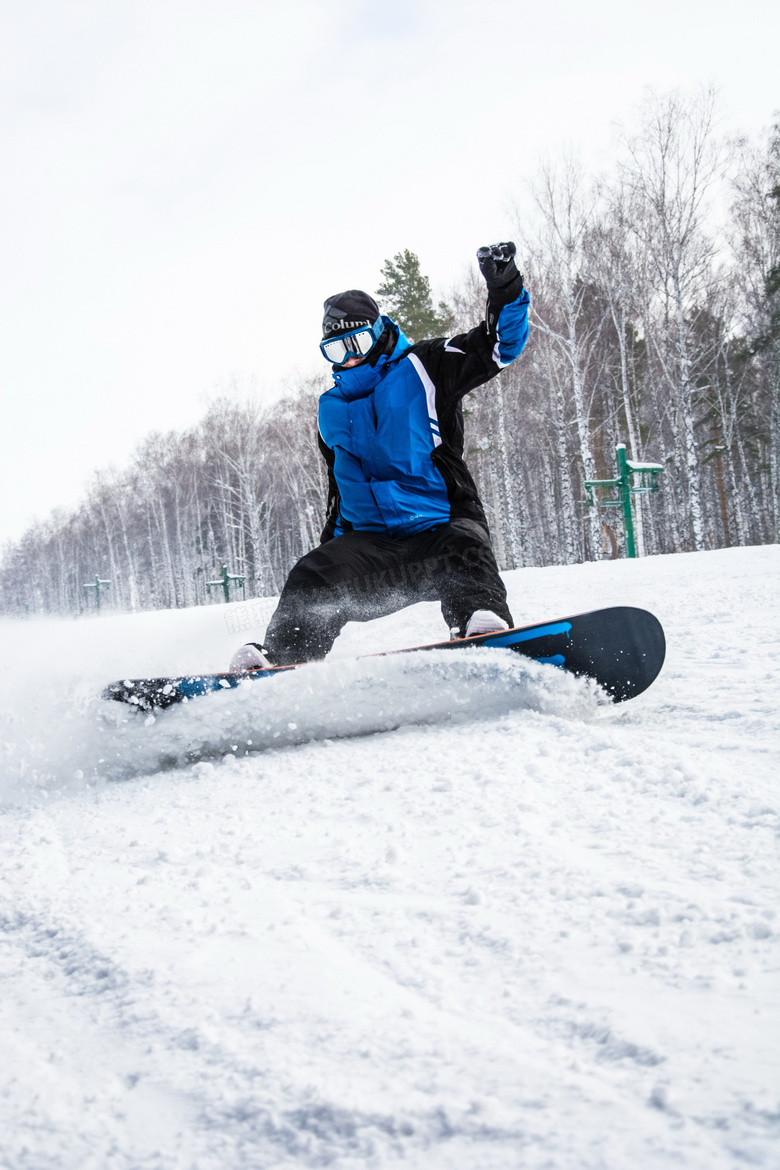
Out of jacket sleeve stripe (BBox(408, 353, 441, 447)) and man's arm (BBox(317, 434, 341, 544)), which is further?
man's arm (BBox(317, 434, 341, 544))

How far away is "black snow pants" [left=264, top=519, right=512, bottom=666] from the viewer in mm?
2436

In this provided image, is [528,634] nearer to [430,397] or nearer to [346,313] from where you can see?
[430,397]

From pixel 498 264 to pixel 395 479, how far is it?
811 mm

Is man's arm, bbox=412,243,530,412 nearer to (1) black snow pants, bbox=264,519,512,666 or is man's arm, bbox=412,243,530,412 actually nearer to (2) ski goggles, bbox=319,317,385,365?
(2) ski goggles, bbox=319,317,385,365

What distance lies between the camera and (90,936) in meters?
1.02

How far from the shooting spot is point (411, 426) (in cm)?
267

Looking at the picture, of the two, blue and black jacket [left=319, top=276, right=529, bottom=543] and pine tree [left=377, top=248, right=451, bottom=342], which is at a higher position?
pine tree [left=377, top=248, right=451, bottom=342]

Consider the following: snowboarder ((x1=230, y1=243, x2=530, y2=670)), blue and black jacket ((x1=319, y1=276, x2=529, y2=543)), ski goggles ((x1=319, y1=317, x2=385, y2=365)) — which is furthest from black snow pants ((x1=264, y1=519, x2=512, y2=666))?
ski goggles ((x1=319, y1=317, x2=385, y2=365))

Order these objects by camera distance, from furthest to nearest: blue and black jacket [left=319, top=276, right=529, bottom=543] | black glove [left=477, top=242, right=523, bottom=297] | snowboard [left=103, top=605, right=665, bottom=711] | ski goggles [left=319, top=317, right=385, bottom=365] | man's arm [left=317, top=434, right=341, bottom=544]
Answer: man's arm [left=317, top=434, right=341, bottom=544] < ski goggles [left=319, top=317, right=385, bottom=365] < blue and black jacket [left=319, top=276, right=529, bottom=543] < black glove [left=477, top=242, right=523, bottom=297] < snowboard [left=103, top=605, right=665, bottom=711]

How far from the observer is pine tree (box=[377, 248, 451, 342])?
20688 millimetres

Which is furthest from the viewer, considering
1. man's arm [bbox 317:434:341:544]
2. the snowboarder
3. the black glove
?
man's arm [bbox 317:434:341:544]

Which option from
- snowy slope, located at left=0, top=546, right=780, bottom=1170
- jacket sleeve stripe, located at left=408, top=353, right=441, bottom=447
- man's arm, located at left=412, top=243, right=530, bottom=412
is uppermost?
man's arm, located at left=412, top=243, right=530, bottom=412

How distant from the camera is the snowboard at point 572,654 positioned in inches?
74.8

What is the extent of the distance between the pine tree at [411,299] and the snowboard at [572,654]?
19882mm
